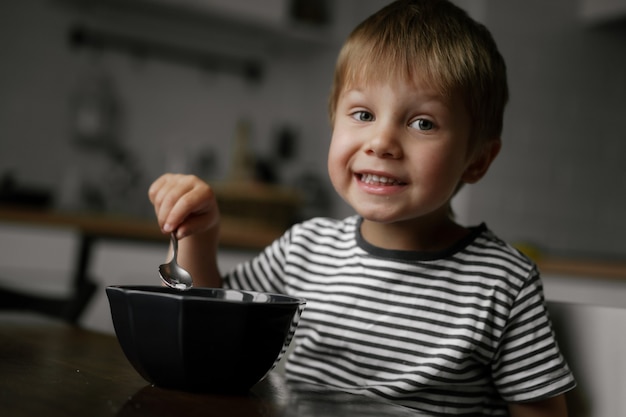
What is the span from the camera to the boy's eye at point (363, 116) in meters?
0.92

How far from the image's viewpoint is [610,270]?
2299mm

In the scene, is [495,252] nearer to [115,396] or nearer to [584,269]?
[115,396]

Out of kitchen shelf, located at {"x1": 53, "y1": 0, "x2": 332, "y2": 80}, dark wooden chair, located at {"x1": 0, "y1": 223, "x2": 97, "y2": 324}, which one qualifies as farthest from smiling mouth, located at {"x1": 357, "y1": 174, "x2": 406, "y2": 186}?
kitchen shelf, located at {"x1": 53, "y1": 0, "x2": 332, "y2": 80}

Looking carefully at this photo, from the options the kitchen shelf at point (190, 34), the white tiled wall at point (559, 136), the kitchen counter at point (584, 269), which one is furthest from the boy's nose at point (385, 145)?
the kitchen shelf at point (190, 34)

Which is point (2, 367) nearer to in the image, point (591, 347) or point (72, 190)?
point (591, 347)

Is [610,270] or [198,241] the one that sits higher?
[198,241]

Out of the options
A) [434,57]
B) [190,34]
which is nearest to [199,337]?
[434,57]

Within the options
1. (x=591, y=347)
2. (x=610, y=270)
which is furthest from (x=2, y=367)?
(x=610, y=270)

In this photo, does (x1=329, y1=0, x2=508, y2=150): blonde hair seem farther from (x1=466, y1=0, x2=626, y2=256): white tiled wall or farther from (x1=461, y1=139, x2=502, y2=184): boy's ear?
(x1=466, y1=0, x2=626, y2=256): white tiled wall

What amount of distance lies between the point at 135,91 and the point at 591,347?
2.92 metres

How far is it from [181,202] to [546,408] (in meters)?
0.45

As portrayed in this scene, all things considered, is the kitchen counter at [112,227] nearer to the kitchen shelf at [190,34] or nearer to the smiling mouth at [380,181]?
the kitchen shelf at [190,34]

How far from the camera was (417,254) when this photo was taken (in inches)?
37.2

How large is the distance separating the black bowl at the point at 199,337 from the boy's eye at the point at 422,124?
0.34m
